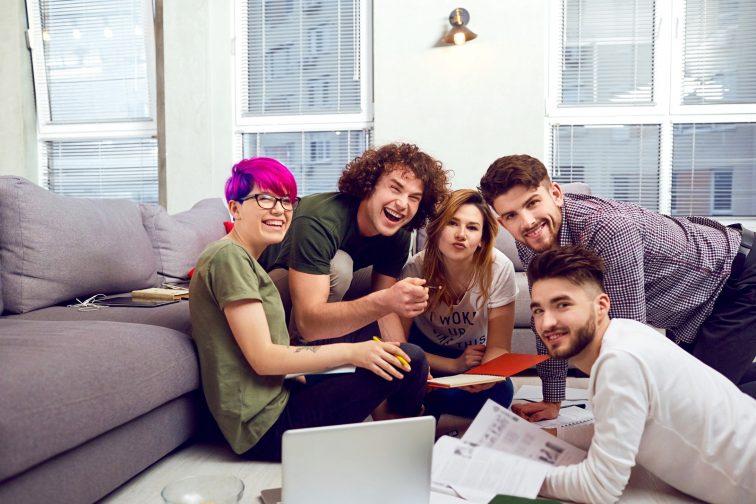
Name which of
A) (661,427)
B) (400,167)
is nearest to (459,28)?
(400,167)

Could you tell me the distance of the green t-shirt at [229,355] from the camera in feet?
5.21

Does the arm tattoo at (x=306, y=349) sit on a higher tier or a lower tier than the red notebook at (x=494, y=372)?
higher

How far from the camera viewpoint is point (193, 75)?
3.93 m

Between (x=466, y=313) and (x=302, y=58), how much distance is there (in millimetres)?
2585

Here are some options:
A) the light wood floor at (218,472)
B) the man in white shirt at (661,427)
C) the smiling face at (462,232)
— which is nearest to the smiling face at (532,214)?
the smiling face at (462,232)

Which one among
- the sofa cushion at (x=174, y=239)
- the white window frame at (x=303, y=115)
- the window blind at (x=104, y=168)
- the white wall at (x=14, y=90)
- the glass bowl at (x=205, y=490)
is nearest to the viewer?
the glass bowl at (x=205, y=490)

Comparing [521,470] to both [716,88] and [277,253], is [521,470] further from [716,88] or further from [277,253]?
[716,88]

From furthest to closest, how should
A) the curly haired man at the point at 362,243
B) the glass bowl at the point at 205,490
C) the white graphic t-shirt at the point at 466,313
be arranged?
the white graphic t-shirt at the point at 466,313
the curly haired man at the point at 362,243
the glass bowl at the point at 205,490

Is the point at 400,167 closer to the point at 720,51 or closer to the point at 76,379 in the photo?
the point at 76,379

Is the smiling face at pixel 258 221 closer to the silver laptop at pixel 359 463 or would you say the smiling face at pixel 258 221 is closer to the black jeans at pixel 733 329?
the silver laptop at pixel 359 463

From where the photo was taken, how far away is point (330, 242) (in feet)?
6.48

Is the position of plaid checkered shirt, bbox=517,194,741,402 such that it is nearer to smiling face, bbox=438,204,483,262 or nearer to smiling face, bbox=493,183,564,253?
smiling face, bbox=493,183,564,253

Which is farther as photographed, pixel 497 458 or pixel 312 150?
pixel 312 150

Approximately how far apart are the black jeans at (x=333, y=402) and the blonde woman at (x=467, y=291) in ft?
1.36
